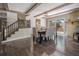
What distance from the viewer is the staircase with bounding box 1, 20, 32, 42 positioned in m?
2.32

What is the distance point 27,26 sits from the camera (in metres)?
2.41

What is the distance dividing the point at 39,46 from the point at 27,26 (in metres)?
0.49

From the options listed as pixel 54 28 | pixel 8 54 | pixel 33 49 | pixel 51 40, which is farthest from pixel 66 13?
pixel 8 54

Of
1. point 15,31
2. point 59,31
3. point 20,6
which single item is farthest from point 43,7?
point 15,31

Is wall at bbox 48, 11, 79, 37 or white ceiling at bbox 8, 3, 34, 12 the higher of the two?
white ceiling at bbox 8, 3, 34, 12

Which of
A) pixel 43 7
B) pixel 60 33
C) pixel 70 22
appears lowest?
pixel 60 33

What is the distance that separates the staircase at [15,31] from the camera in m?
2.32

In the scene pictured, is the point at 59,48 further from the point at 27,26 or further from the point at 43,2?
the point at 43,2

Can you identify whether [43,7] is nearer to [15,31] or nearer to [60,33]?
[60,33]

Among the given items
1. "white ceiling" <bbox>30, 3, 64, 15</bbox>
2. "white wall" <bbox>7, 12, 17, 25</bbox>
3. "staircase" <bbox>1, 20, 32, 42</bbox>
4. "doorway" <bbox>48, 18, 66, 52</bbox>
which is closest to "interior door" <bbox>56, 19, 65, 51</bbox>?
"doorway" <bbox>48, 18, 66, 52</bbox>

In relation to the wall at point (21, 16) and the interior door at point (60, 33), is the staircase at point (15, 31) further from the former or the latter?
the interior door at point (60, 33)

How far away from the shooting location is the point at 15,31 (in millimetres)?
2352

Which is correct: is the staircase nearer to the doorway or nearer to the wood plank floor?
the wood plank floor

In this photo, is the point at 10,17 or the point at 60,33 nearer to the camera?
the point at 10,17
